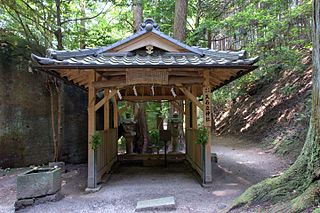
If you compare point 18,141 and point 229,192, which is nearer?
point 229,192

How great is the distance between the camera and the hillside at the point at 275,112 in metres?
9.00

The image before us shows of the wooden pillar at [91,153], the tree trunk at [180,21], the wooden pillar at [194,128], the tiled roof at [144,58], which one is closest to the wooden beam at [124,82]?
the wooden pillar at [91,153]

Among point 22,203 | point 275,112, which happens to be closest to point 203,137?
point 22,203

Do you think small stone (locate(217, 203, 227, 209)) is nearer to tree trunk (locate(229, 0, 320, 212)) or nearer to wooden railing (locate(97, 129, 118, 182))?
tree trunk (locate(229, 0, 320, 212))

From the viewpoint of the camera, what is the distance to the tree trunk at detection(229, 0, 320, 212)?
2666 mm

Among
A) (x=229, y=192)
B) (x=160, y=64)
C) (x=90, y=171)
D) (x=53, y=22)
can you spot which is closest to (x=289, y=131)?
(x=229, y=192)

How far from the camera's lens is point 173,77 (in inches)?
253

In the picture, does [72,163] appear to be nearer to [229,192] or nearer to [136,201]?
[136,201]

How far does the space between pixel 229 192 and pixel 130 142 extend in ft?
19.1

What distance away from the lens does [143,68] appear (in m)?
5.67

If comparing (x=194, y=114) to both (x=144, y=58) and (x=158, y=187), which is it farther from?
(x=158, y=187)

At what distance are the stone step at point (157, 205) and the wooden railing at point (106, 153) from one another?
6.37 ft

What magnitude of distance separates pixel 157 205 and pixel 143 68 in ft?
8.70

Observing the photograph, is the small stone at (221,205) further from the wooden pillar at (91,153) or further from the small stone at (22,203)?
the small stone at (22,203)
